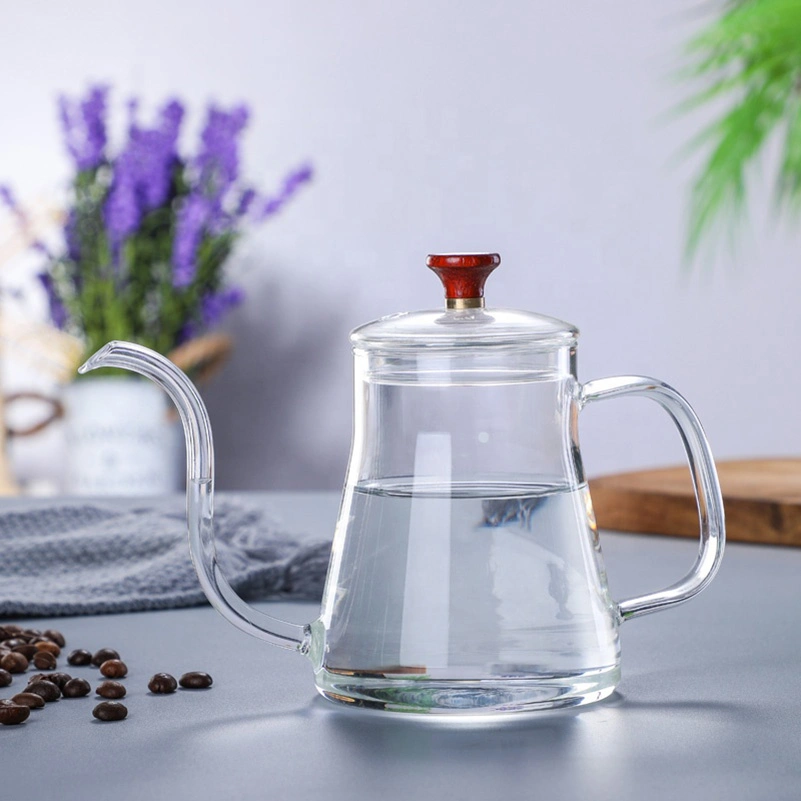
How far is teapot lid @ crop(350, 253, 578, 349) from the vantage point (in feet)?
1.35

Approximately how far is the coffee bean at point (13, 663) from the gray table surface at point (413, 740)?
15 mm

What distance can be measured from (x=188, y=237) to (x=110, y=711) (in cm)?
149

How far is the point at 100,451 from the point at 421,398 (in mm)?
1558

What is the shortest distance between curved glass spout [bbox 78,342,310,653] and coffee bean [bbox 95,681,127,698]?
5cm

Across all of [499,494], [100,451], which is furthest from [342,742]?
[100,451]

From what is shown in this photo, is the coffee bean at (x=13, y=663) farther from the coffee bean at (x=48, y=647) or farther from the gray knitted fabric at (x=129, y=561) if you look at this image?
the gray knitted fabric at (x=129, y=561)

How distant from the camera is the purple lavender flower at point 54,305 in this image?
77.1 inches

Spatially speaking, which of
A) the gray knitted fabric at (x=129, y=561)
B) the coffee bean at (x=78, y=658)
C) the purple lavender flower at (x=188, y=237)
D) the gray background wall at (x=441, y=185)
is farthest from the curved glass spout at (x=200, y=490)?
the gray background wall at (x=441, y=185)

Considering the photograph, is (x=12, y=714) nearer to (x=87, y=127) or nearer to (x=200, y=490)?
(x=200, y=490)

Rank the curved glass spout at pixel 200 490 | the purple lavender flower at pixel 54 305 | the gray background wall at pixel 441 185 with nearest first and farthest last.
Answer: the curved glass spout at pixel 200 490, the purple lavender flower at pixel 54 305, the gray background wall at pixel 441 185

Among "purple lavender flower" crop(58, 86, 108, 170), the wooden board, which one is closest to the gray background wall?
"purple lavender flower" crop(58, 86, 108, 170)

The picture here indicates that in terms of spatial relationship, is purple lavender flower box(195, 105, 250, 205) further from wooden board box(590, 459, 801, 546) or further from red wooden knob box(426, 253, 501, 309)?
red wooden knob box(426, 253, 501, 309)

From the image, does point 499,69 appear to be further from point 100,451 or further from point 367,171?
point 100,451

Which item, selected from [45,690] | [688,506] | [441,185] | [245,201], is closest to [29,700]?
[45,690]
